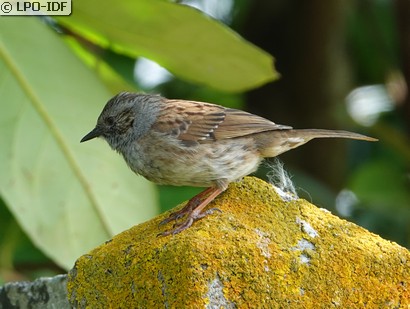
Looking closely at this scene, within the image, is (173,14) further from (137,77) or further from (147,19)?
(137,77)

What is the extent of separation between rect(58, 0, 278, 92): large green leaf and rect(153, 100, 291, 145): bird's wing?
31cm

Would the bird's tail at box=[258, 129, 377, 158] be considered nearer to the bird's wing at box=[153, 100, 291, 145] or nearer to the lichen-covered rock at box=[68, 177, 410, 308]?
the bird's wing at box=[153, 100, 291, 145]

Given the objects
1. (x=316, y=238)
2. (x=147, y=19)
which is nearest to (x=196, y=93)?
(x=147, y=19)

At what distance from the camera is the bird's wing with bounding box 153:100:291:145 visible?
419cm

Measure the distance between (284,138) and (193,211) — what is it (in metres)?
1.02

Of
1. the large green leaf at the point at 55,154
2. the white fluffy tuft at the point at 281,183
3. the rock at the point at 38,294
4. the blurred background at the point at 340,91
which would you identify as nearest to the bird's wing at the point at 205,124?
the white fluffy tuft at the point at 281,183

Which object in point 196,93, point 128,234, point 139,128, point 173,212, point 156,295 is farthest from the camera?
point 196,93

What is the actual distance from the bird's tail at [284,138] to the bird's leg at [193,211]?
0.43 m

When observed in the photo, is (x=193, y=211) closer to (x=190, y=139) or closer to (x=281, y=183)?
(x=281, y=183)

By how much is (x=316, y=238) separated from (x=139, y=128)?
4.79 feet

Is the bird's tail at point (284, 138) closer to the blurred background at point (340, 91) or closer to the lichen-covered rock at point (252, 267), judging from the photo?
the lichen-covered rock at point (252, 267)

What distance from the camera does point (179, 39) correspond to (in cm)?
455

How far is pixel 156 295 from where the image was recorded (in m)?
2.83

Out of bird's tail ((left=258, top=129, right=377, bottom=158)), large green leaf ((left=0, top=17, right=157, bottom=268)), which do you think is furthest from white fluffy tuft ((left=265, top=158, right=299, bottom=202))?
large green leaf ((left=0, top=17, right=157, bottom=268))
